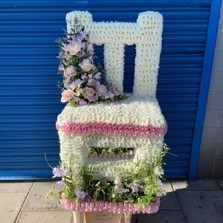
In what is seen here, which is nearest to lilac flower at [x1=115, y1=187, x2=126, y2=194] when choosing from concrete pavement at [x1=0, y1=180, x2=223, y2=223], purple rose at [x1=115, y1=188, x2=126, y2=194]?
purple rose at [x1=115, y1=188, x2=126, y2=194]

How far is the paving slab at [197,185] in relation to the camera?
336cm

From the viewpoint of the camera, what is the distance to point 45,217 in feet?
9.61

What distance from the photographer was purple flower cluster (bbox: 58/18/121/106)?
244 cm

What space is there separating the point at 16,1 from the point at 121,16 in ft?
3.01

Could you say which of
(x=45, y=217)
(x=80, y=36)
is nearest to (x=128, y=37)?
(x=80, y=36)

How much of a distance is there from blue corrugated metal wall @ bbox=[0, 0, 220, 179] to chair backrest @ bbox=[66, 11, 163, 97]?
370 mm

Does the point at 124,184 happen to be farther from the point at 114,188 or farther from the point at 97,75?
the point at 97,75

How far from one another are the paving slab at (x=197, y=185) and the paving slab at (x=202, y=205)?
63 mm

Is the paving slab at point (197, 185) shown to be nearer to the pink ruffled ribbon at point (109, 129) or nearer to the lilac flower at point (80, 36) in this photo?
the pink ruffled ribbon at point (109, 129)

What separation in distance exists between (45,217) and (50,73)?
1.32 metres

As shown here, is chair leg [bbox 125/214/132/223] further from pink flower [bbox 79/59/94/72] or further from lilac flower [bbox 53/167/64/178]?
pink flower [bbox 79/59/94/72]

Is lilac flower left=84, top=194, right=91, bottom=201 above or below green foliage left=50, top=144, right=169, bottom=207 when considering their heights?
below

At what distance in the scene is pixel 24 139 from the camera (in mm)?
3291

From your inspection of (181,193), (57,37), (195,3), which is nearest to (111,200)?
(181,193)
